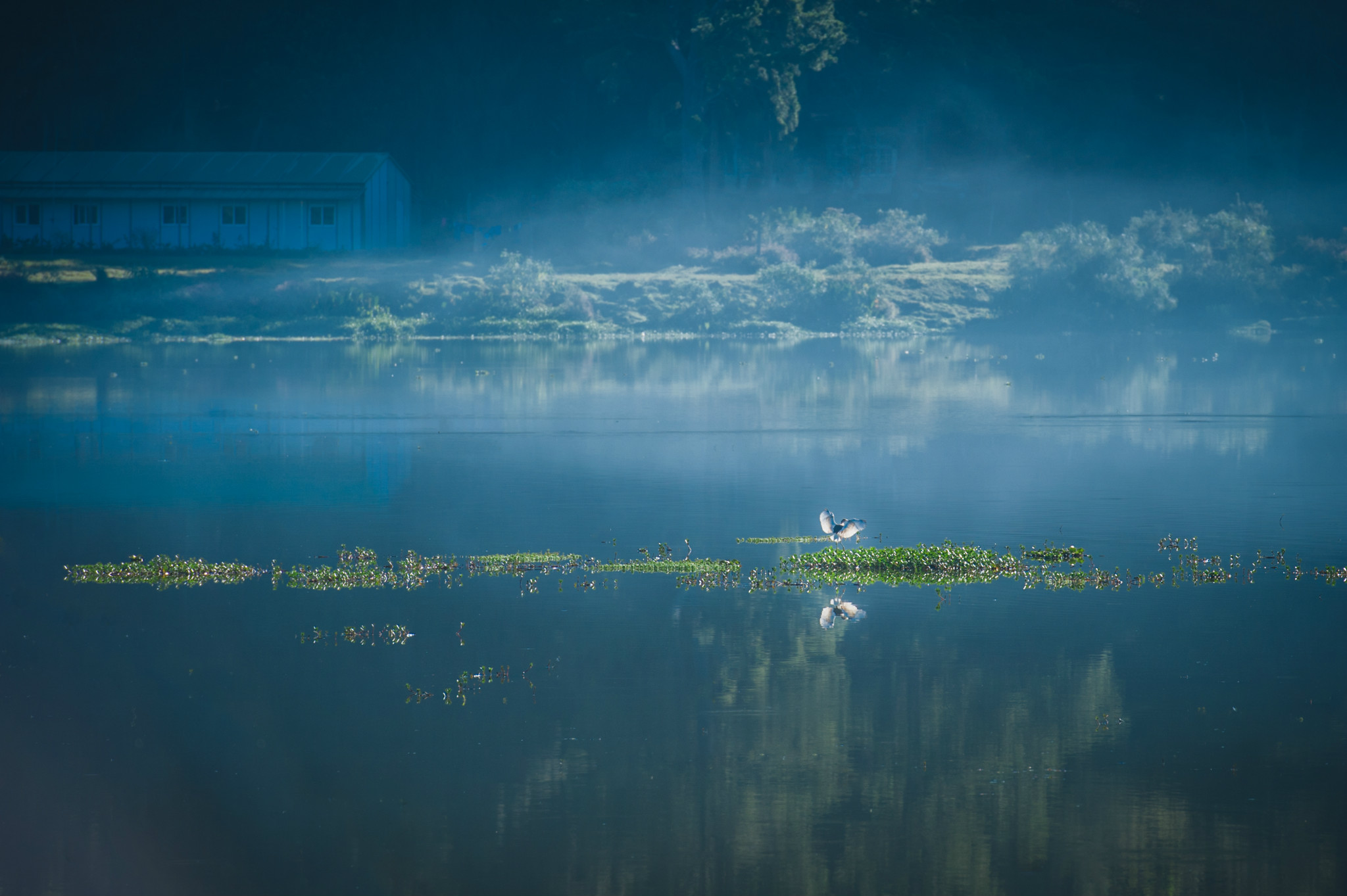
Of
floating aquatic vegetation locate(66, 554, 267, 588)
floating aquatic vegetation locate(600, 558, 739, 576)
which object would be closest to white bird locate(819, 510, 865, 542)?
floating aquatic vegetation locate(600, 558, 739, 576)

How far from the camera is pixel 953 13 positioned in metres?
77.6

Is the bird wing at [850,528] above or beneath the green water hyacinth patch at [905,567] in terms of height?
above

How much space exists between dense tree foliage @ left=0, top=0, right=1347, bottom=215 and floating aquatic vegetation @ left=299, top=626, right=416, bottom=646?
59396 millimetres

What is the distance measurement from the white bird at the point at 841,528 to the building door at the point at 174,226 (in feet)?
185

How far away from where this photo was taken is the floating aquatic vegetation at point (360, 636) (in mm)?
12508

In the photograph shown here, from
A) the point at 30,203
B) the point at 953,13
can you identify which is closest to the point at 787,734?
the point at 30,203

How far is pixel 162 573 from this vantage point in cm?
1494

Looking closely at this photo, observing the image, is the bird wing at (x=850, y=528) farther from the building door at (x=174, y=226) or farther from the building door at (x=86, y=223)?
the building door at (x=86, y=223)

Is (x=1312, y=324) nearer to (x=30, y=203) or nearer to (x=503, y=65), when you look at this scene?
(x=503, y=65)

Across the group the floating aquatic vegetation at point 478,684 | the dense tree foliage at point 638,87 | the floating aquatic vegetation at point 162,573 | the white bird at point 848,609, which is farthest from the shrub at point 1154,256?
the floating aquatic vegetation at point 478,684

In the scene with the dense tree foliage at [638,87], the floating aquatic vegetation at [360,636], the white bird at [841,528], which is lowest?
the floating aquatic vegetation at [360,636]

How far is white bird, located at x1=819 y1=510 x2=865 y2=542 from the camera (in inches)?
617

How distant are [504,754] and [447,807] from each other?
0.88m

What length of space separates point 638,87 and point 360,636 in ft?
210
